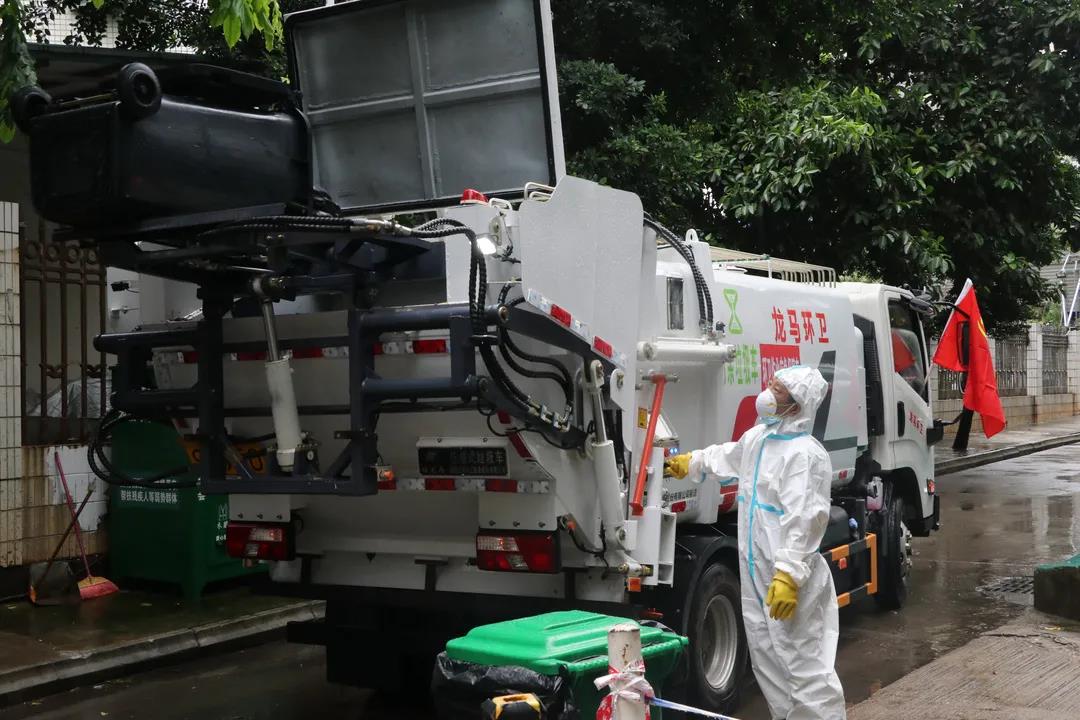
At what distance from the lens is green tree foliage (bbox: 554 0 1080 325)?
34.1 ft

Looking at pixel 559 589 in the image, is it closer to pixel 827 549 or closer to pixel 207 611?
pixel 827 549

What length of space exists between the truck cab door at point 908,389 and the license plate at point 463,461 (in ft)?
15.5

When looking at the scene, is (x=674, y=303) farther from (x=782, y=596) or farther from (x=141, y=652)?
(x=141, y=652)

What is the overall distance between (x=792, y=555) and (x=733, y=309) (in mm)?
1938

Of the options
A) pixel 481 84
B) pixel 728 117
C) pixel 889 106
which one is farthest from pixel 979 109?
pixel 481 84

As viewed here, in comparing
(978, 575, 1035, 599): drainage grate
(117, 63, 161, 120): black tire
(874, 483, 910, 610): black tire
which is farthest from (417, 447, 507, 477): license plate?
(978, 575, 1035, 599): drainage grate

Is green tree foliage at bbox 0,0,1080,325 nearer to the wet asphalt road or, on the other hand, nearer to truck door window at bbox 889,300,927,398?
truck door window at bbox 889,300,927,398

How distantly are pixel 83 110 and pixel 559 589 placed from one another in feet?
9.78

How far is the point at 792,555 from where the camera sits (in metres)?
5.12

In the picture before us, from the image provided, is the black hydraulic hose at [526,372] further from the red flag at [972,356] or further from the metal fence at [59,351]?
the red flag at [972,356]

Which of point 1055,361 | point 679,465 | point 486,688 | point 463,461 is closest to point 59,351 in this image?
point 463,461

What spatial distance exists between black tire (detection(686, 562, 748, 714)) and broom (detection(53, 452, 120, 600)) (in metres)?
5.05

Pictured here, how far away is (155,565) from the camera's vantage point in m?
8.93

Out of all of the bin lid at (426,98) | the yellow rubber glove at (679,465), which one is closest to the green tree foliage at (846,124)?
the bin lid at (426,98)
